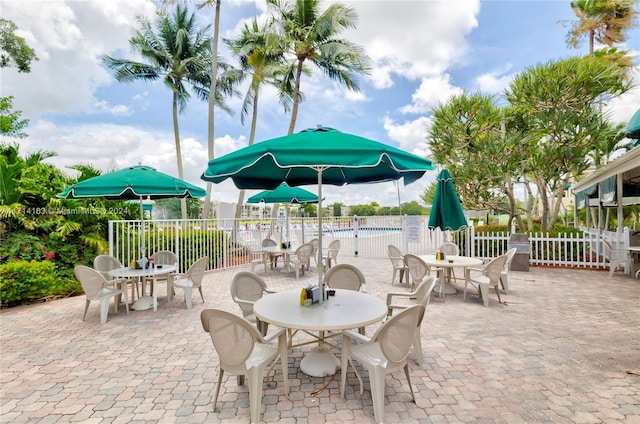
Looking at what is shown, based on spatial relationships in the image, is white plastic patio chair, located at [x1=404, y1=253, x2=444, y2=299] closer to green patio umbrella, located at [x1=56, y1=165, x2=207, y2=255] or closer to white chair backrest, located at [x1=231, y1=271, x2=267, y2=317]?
white chair backrest, located at [x1=231, y1=271, x2=267, y2=317]

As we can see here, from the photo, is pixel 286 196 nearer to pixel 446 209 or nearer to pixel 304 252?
pixel 304 252

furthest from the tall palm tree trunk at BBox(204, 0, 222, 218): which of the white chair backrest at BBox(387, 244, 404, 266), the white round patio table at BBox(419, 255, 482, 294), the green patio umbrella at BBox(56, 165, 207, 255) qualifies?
the white round patio table at BBox(419, 255, 482, 294)

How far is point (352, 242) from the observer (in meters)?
13.2

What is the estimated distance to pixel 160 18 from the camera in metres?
15.0

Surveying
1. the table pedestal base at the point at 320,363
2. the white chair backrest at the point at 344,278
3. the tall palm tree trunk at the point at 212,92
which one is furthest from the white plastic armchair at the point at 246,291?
the tall palm tree trunk at the point at 212,92

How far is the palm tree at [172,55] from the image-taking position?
49.3 ft

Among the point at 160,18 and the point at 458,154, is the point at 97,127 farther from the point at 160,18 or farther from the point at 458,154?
the point at 458,154

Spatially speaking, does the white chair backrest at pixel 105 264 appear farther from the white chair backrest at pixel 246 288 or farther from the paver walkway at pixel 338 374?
the white chair backrest at pixel 246 288

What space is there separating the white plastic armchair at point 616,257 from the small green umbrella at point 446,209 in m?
4.68

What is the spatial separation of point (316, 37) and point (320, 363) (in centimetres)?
1308

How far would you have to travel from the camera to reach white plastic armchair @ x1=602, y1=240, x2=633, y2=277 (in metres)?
7.87

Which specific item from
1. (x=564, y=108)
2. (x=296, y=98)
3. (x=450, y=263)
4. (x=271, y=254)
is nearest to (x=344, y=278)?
(x=450, y=263)

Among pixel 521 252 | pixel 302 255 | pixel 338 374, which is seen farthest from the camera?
pixel 521 252

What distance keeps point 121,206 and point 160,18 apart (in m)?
11.3
